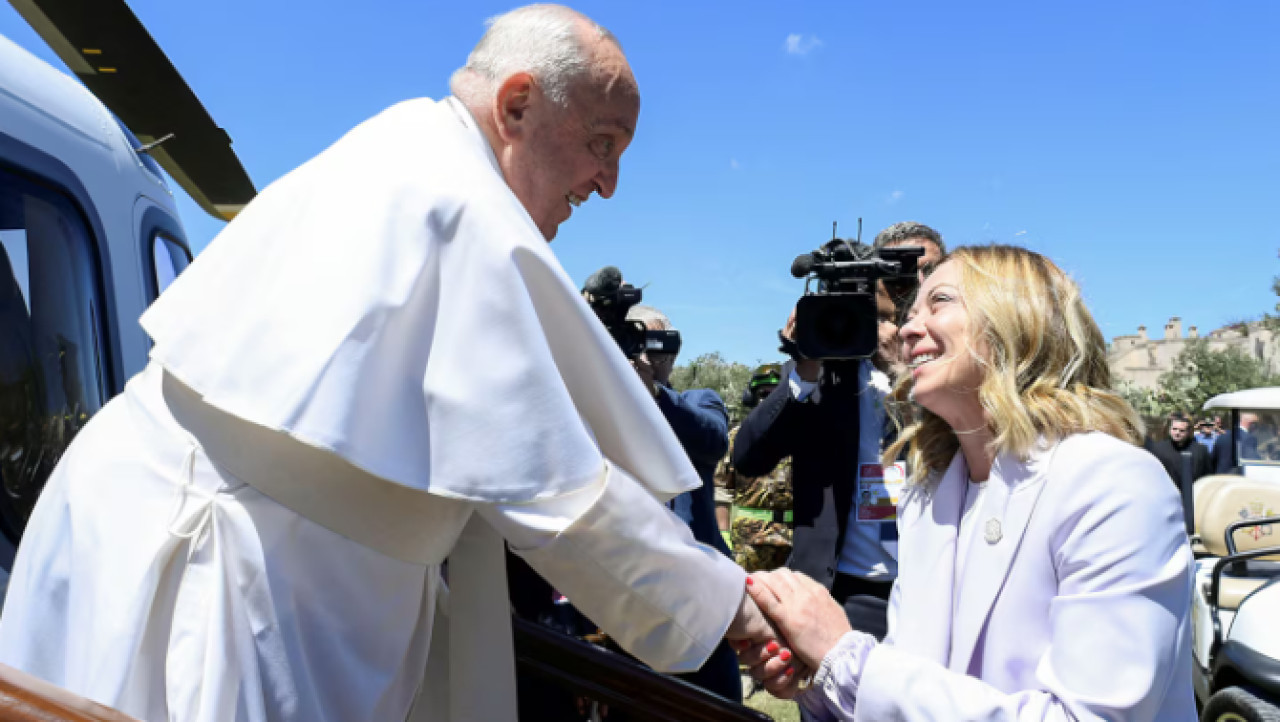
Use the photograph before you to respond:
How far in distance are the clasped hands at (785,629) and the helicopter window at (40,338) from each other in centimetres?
186

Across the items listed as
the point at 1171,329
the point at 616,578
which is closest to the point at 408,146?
the point at 616,578

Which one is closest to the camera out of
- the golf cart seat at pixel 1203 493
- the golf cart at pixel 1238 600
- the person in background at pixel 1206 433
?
the golf cart at pixel 1238 600

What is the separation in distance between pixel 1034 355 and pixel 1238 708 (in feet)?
10.1

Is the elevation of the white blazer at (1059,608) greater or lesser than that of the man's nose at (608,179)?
lesser

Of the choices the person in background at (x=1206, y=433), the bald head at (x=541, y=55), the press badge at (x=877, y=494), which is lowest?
the press badge at (x=877, y=494)

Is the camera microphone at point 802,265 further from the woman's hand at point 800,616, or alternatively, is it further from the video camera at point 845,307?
the woman's hand at point 800,616

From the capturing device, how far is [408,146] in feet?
5.16

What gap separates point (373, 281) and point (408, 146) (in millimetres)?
305

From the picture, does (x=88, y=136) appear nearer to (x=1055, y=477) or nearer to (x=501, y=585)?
(x=501, y=585)

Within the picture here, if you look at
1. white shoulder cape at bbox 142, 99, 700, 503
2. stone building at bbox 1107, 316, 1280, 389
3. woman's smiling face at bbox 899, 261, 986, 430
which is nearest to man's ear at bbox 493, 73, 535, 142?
white shoulder cape at bbox 142, 99, 700, 503

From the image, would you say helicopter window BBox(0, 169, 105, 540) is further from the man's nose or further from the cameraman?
the cameraman

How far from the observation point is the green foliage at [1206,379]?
29.8m

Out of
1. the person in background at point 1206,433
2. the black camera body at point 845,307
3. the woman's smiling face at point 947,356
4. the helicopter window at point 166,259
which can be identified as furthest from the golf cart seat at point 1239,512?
the person in background at point 1206,433

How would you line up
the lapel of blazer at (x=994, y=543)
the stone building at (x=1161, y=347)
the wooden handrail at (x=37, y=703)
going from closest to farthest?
the wooden handrail at (x=37, y=703)
the lapel of blazer at (x=994, y=543)
the stone building at (x=1161, y=347)
